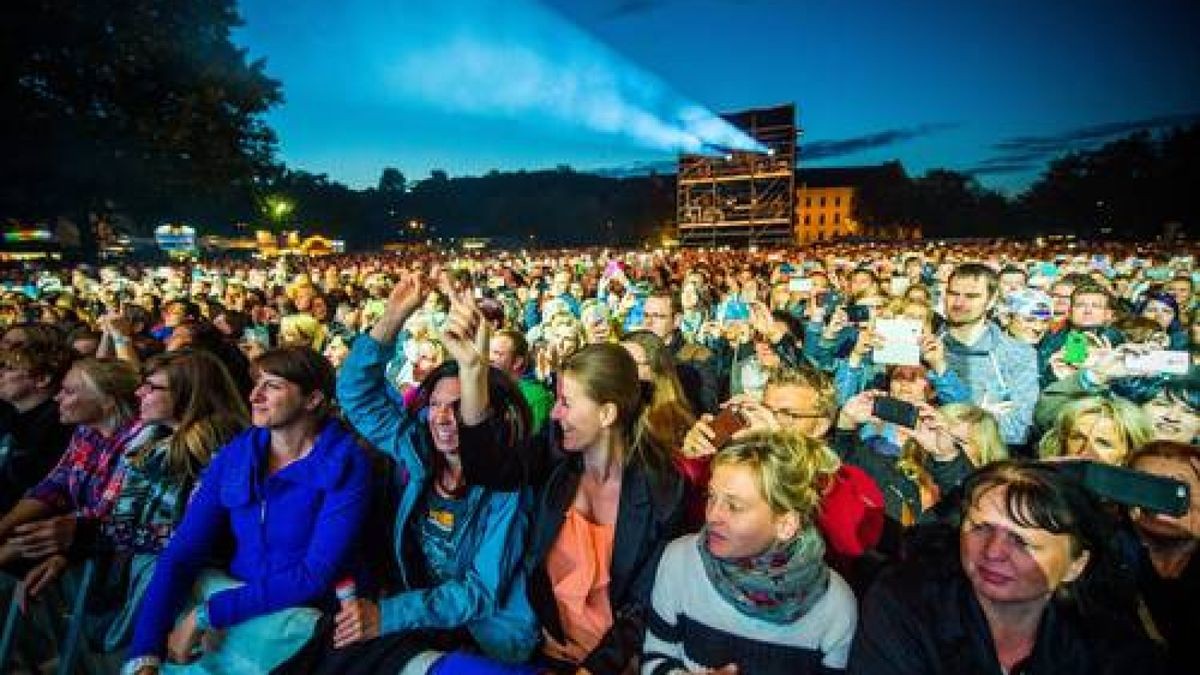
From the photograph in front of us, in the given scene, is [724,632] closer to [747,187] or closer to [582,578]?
[582,578]

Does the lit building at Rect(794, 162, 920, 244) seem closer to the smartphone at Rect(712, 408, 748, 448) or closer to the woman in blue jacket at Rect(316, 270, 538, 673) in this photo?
the smartphone at Rect(712, 408, 748, 448)

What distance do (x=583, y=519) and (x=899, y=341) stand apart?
1949mm

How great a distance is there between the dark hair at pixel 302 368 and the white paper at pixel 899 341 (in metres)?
2.79

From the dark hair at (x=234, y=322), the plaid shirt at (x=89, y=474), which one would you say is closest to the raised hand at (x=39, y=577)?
the plaid shirt at (x=89, y=474)

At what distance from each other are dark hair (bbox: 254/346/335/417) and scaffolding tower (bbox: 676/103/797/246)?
41.3m

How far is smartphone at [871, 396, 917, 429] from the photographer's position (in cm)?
307

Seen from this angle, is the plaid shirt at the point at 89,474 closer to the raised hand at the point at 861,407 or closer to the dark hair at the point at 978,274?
the raised hand at the point at 861,407

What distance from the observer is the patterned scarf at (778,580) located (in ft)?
7.61

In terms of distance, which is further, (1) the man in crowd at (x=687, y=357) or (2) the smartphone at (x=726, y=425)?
(1) the man in crowd at (x=687, y=357)

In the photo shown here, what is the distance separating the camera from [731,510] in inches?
95.0

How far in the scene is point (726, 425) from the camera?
3.38m

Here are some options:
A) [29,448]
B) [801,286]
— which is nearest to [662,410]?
[29,448]

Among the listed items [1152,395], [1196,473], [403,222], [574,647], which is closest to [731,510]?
[574,647]

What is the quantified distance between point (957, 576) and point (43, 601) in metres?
4.66
